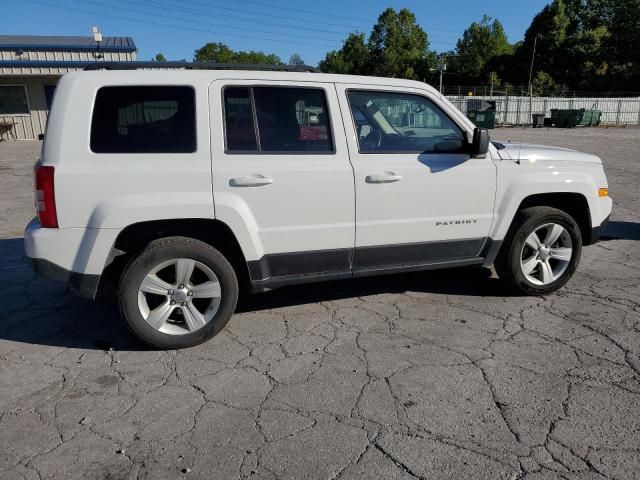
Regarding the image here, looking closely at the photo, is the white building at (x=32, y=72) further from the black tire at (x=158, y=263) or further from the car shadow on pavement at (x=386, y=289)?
the black tire at (x=158, y=263)

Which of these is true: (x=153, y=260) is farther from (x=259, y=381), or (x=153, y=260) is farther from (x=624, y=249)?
(x=624, y=249)

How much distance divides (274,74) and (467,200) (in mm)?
1789

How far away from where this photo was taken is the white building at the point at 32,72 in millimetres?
22094

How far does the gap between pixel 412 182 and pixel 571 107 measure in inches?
1844

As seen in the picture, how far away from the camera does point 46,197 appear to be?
3.32m

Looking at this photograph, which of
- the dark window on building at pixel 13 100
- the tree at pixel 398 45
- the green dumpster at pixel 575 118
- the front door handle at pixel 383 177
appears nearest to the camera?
the front door handle at pixel 383 177

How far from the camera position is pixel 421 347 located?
3777 millimetres

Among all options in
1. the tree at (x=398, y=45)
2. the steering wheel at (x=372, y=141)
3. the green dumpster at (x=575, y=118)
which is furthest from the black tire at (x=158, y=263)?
the tree at (x=398, y=45)

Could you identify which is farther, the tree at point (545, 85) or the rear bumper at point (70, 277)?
the tree at point (545, 85)

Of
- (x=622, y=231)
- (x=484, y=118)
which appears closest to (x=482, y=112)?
(x=484, y=118)

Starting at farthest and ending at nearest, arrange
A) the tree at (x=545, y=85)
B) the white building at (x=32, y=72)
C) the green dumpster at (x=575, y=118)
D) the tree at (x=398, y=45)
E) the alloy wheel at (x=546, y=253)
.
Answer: the tree at (x=398, y=45)
the tree at (x=545, y=85)
the green dumpster at (x=575, y=118)
the white building at (x=32, y=72)
the alloy wheel at (x=546, y=253)

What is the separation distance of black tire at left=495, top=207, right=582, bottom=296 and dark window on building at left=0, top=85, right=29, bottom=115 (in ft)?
79.5

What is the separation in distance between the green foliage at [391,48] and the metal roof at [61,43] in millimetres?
56988

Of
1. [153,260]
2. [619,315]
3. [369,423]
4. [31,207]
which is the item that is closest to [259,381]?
[369,423]
